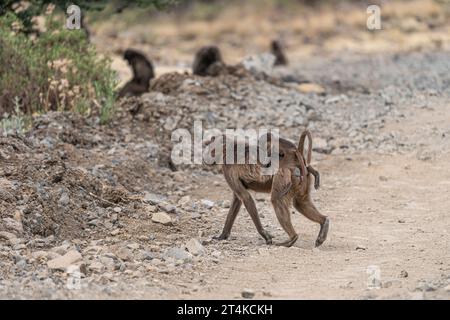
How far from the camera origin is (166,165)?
41.8 feet

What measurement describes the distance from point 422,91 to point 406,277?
919cm

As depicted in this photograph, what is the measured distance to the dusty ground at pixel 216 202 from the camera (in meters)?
7.74

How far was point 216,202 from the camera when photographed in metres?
11.2

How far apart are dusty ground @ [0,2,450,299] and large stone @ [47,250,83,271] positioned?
0.02 metres

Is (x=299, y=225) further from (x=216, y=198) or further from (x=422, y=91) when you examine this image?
(x=422, y=91)

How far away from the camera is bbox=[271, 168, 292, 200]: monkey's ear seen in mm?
8977

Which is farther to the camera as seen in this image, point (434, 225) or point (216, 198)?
point (216, 198)

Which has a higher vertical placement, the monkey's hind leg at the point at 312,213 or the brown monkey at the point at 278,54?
the brown monkey at the point at 278,54

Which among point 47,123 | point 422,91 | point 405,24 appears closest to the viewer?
point 47,123

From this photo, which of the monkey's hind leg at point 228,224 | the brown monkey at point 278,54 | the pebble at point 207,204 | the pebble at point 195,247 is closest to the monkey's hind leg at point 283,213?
the monkey's hind leg at point 228,224

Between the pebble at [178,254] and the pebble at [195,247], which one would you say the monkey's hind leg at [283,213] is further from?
the pebble at [178,254]

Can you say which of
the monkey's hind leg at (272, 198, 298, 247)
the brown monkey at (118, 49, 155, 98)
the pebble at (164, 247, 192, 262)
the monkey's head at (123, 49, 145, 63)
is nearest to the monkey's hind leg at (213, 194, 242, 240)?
the monkey's hind leg at (272, 198, 298, 247)

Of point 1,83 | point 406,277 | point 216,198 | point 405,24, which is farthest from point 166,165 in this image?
point 405,24
